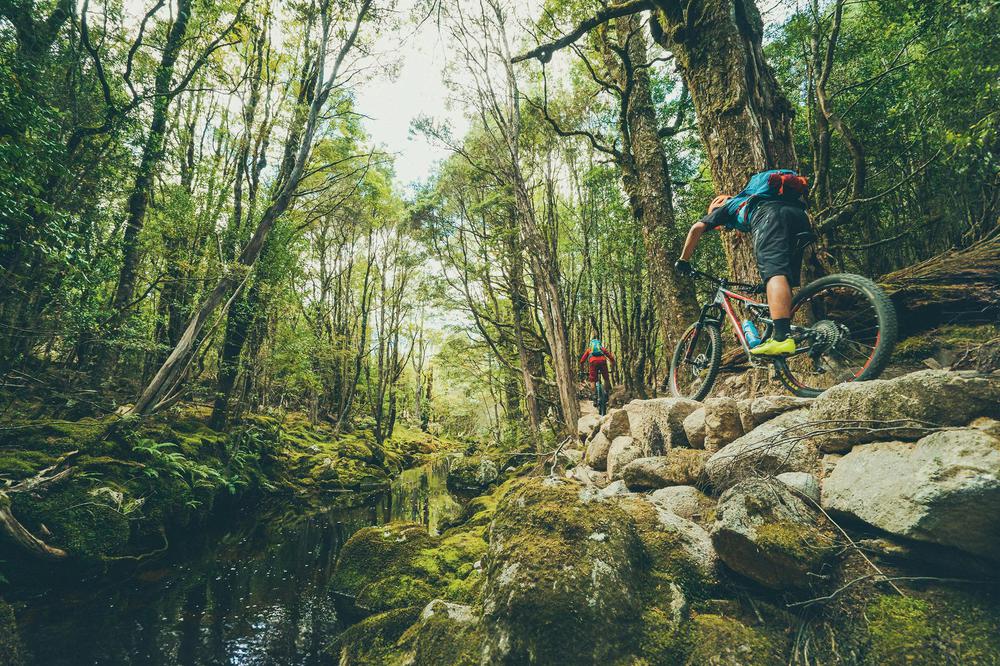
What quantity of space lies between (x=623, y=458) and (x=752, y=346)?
1622 mm

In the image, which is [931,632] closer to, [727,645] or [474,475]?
[727,645]

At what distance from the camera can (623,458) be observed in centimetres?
394

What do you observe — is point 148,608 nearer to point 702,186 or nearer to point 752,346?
point 752,346

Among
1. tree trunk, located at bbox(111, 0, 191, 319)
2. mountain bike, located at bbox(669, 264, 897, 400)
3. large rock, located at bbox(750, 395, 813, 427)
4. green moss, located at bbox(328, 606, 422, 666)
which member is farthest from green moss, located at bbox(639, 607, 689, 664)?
tree trunk, located at bbox(111, 0, 191, 319)

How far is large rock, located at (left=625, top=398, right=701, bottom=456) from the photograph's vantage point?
3451 mm

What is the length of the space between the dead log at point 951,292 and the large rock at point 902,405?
6.81 feet

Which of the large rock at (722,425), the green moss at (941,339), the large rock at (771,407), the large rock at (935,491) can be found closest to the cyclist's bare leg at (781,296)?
the large rock at (771,407)

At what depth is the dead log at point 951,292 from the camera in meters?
3.13

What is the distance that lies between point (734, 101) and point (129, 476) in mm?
9868

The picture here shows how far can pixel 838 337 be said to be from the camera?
9.53 ft

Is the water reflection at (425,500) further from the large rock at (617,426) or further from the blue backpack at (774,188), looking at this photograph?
the blue backpack at (774,188)

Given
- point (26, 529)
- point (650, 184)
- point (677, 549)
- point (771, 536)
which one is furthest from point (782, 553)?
point (26, 529)

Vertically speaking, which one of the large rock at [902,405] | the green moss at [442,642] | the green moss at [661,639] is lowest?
the green moss at [442,642]

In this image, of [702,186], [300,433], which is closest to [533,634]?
[702,186]
